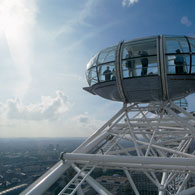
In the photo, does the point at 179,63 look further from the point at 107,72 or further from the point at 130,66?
the point at 107,72

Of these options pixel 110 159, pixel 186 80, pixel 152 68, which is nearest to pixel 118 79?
pixel 152 68

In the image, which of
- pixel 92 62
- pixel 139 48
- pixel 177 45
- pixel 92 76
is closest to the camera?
pixel 177 45

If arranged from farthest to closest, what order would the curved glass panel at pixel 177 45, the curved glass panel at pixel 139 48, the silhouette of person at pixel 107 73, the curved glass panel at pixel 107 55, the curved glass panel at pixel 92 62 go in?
the curved glass panel at pixel 92 62, the silhouette of person at pixel 107 73, the curved glass panel at pixel 107 55, the curved glass panel at pixel 139 48, the curved glass panel at pixel 177 45

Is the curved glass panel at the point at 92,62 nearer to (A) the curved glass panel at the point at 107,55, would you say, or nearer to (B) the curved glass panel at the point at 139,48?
(A) the curved glass panel at the point at 107,55

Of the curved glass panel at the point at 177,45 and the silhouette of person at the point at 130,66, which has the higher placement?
the curved glass panel at the point at 177,45

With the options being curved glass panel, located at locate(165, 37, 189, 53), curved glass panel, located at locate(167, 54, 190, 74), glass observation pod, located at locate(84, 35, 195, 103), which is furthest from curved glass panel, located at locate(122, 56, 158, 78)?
curved glass panel, located at locate(165, 37, 189, 53)

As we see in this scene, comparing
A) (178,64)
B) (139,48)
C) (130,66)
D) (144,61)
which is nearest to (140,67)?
(144,61)

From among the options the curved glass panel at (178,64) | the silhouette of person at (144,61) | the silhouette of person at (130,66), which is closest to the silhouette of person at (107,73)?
the silhouette of person at (130,66)

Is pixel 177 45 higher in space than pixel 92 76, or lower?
higher
